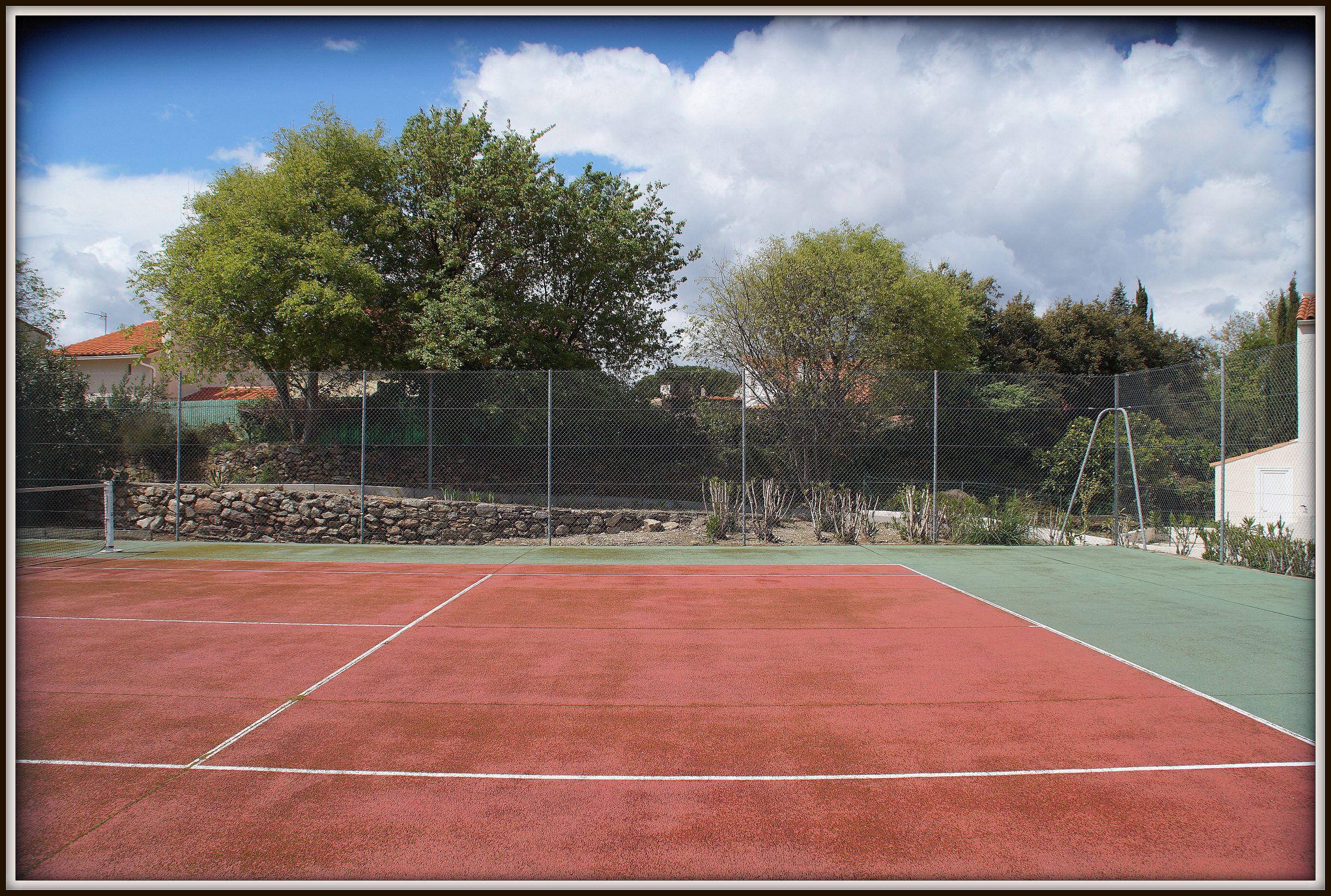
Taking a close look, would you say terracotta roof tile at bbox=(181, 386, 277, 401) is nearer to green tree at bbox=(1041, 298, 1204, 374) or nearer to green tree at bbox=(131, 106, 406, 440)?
green tree at bbox=(131, 106, 406, 440)

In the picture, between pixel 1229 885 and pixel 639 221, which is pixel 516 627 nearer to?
pixel 1229 885

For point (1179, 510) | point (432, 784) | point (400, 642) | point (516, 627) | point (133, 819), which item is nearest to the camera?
point (133, 819)

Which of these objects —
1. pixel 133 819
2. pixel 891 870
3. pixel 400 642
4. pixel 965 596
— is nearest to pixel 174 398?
pixel 400 642

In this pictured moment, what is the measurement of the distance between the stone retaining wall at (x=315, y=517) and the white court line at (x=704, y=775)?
9.12m

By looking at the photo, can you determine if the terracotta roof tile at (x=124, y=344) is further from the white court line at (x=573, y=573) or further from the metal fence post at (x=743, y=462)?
the metal fence post at (x=743, y=462)

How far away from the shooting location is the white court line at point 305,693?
13.2 feet

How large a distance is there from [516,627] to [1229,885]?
5782mm

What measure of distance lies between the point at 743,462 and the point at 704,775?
345 inches

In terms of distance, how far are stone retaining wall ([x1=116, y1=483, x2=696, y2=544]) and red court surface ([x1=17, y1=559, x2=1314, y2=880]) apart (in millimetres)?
5566

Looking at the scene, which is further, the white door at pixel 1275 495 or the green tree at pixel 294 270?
the green tree at pixel 294 270

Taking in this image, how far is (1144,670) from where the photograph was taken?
551 cm

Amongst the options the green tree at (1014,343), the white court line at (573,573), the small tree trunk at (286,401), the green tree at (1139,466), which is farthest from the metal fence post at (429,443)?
the green tree at (1014,343)

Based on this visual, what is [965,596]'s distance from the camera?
8.34m

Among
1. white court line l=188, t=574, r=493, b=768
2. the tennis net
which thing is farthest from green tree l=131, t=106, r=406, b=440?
white court line l=188, t=574, r=493, b=768
